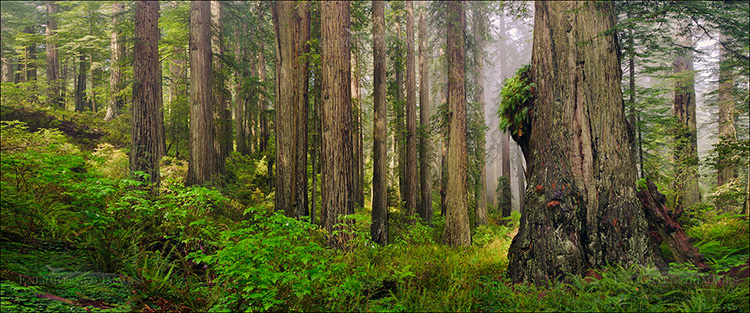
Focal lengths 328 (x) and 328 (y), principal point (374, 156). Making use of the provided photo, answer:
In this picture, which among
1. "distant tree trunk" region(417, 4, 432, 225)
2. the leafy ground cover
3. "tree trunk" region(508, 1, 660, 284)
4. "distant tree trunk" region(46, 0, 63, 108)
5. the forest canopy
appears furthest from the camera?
"distant tree trunk" region(46, 0, 63, 108)

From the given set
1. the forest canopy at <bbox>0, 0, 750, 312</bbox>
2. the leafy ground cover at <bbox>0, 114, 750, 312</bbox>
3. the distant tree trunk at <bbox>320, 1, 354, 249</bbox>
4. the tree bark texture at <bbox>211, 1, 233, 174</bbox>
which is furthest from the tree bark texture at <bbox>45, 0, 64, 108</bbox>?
the distant tree trunk at <bbox>320, 1, 354, 249</bbox>

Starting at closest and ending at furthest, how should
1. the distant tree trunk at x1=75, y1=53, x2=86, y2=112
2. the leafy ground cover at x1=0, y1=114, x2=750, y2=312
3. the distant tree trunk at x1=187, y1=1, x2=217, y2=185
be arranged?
the leafy ground cover at x1=0, y1=114, x2=750, y2=312 < the distant tree trunk at x1=187, y1=1, x2=217, y2=185 < the distant tree trunk at x1=75, y1=53, x2=86, y2=112

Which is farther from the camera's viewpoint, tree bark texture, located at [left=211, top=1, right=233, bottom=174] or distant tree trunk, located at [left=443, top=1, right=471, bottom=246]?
tree bark texture, located at [left=211, top=1, right=233, bottom=174]

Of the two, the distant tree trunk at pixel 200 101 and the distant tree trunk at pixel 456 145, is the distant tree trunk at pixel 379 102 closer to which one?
the distant tree trunk at pixel 456 145

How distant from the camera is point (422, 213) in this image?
13.4m

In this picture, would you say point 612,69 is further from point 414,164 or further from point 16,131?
point 16,131

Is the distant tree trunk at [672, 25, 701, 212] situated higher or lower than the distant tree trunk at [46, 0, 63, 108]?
lower

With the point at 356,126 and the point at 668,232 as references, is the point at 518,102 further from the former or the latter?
the point at 356,126

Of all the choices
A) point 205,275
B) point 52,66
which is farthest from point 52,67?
point 205,275

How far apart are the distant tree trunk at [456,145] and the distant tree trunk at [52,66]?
19222 mm

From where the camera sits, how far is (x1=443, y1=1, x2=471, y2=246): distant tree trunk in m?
9.59

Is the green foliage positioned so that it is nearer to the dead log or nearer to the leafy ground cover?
the dead log

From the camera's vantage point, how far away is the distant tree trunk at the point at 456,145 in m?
9.59

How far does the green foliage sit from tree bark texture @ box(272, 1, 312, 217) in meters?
5.21
